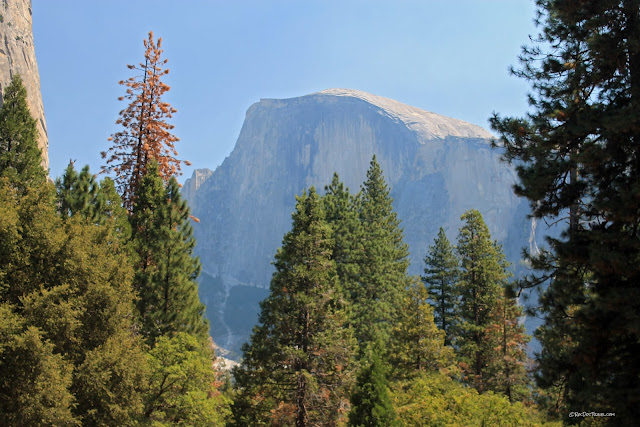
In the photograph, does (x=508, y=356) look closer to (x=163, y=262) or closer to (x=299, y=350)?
(x=299, y=350)

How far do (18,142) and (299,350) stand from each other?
14.6 metres

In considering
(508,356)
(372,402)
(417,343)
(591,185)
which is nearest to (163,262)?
(372,402)

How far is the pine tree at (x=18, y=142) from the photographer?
21562 mm

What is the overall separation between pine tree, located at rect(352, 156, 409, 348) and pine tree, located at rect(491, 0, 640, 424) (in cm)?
2088

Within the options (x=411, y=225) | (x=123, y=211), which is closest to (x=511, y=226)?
(x=411, y=225)

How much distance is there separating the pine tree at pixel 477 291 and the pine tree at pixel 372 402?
556 inches

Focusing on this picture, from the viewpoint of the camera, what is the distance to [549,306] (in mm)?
11789

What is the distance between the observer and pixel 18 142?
72.8 feet

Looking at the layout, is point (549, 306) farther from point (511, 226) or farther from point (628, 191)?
point (511, 226)

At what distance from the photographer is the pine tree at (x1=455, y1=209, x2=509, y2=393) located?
32.7 metres

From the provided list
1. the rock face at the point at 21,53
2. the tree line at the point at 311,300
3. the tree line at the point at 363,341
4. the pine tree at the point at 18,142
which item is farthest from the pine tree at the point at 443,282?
the rock face at the point at 21,53

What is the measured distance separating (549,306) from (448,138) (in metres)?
188

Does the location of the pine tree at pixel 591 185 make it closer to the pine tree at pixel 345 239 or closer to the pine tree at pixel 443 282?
the pine tree at pixel 345 239

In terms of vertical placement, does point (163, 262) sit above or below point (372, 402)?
above
